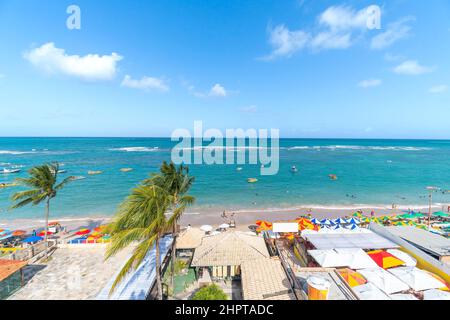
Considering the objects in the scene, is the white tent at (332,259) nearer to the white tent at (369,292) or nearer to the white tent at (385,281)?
the white tent at (385,281)

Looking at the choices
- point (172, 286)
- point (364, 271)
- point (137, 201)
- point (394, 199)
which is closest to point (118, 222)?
point (137, 201)

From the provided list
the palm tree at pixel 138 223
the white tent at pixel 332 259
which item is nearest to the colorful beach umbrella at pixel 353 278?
the white tent at pixel 332 259

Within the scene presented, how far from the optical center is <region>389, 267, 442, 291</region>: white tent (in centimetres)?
903

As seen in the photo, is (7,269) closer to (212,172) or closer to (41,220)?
(41,220)

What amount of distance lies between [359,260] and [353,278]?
1.64m

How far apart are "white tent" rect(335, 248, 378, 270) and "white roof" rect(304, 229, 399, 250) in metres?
1.29

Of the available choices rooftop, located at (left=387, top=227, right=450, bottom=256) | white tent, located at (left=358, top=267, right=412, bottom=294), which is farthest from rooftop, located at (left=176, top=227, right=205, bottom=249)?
rooftop, located at (left=387, top=227, right=450, bottom=256)

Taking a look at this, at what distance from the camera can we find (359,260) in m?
10.8

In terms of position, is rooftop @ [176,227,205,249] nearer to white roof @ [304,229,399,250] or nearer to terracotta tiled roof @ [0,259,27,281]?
white roof @ [304,229,399,250]

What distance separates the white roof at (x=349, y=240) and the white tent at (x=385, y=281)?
8.49 feet

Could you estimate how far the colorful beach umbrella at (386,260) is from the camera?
1074 centimetres

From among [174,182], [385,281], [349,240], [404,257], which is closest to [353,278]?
[385,281]

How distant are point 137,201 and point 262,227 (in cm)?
1423

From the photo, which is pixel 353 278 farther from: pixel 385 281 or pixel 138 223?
pixel 138 223
